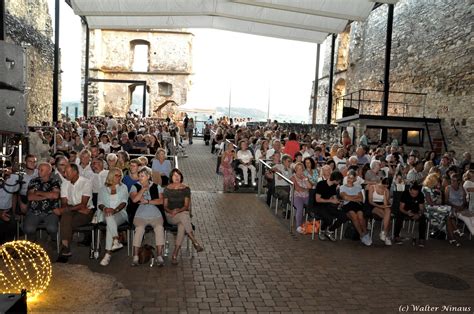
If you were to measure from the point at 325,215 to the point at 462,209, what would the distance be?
2734mm

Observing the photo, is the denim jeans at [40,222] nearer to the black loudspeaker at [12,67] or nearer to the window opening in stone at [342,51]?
the black loudspeaker at [12,67]

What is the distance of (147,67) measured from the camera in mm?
37781

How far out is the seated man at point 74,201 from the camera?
6266mm

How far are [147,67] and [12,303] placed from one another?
36.0m

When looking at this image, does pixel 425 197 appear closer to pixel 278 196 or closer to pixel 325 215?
pixel 325 215

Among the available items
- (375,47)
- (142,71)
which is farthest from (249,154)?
(142,71)

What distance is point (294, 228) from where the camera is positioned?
8.30 metres

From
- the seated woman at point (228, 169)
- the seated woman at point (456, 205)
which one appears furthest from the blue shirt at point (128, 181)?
the seated woman at point (456, 205)

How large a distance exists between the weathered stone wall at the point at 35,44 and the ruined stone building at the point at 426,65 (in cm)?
1400

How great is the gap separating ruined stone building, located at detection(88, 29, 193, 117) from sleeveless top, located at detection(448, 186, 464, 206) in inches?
1194

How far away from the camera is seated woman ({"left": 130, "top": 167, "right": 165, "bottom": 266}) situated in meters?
6.18

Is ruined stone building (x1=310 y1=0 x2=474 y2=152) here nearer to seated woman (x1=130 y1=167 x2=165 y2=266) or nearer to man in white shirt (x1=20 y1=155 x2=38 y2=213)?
seated woman (x1=130 y1=167 x2=165 y2=266)

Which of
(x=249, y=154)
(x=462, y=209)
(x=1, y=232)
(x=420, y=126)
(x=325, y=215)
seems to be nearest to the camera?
(x=1, y=232)

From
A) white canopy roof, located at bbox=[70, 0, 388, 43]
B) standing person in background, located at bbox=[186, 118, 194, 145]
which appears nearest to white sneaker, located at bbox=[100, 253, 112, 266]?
white canopy roof, located at bbox=[70, 0, 388, 43]
